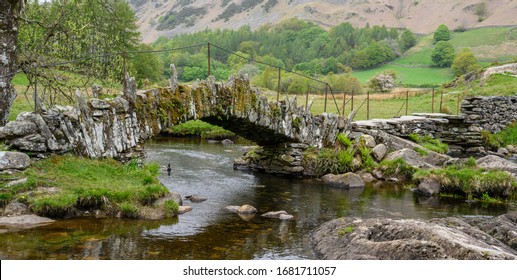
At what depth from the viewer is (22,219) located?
12414 millimetres

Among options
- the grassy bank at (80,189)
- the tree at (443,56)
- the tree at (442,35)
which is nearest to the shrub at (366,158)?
the grassy bank at (80,189)

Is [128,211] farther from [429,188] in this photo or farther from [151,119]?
[429,188]

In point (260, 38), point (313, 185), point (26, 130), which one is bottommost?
point (313, 185)

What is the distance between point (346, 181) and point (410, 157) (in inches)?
148

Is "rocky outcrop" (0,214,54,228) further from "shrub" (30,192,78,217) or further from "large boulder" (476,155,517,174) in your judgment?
"large boulder" (476,155,517,174)

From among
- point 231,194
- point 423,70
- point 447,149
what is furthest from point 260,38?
point 231,194

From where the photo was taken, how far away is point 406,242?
10211 mm

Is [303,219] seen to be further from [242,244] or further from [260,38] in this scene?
[260,38]

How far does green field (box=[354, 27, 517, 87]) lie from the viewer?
89750 millimetres

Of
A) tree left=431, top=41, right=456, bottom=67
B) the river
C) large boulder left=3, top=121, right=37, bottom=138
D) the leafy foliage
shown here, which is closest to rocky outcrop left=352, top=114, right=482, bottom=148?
the river

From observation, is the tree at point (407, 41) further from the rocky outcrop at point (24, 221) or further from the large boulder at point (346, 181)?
the rocky outcrop at point (24, 221)

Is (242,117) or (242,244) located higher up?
(242,117)

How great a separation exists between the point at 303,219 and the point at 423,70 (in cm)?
8990

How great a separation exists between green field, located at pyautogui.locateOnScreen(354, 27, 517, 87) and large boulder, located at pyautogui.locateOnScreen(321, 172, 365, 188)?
197ft
